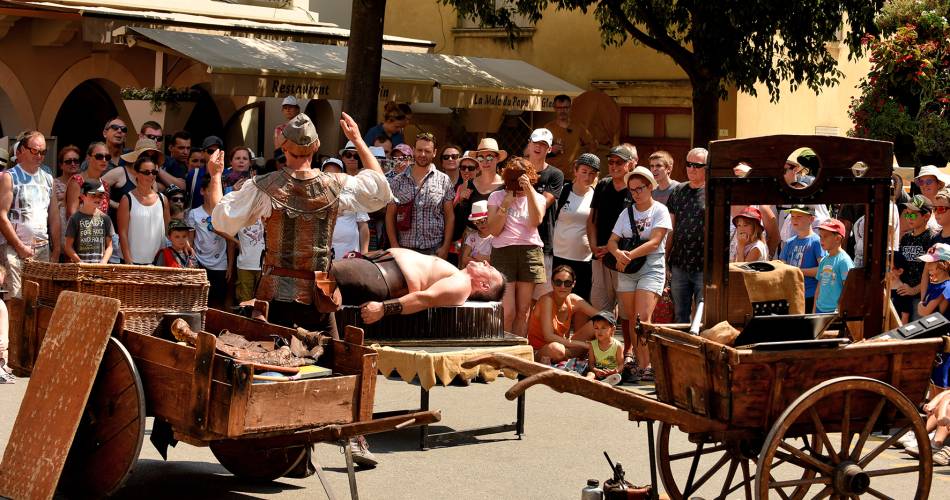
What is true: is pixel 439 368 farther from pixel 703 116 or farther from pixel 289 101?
pixel 703 116

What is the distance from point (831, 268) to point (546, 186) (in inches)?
113

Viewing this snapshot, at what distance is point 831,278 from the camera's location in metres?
10.3

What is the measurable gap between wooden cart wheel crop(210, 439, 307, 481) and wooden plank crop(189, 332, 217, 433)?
1.19m

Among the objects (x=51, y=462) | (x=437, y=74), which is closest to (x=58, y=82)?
(x=437, y=74)

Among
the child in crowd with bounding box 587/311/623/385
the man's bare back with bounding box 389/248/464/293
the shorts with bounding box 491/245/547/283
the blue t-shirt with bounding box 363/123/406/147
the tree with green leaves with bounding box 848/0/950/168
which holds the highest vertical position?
the tree with green leaves with bounding box 848/0/950/168

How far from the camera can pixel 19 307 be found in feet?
24.2

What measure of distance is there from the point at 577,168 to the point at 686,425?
5927mm

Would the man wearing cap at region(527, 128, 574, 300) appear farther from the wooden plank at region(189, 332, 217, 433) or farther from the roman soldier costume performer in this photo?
the wooden plank at region(189, 332, 217, 433)

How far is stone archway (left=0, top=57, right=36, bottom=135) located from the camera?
64.8ft

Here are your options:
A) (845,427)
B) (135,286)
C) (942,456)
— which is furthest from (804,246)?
(135,286)

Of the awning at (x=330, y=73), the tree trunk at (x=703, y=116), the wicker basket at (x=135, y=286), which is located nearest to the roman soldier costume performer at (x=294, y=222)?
the wicker basket at (x=135, y=286)

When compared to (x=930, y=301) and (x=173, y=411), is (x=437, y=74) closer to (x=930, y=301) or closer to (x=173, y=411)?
(x=930, y=301)

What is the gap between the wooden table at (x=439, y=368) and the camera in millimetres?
8688

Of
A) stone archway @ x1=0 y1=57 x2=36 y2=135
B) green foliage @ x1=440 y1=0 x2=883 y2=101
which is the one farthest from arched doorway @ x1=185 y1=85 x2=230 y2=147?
green foliage @ x1=440 y1=0 x2=883 y2=101
